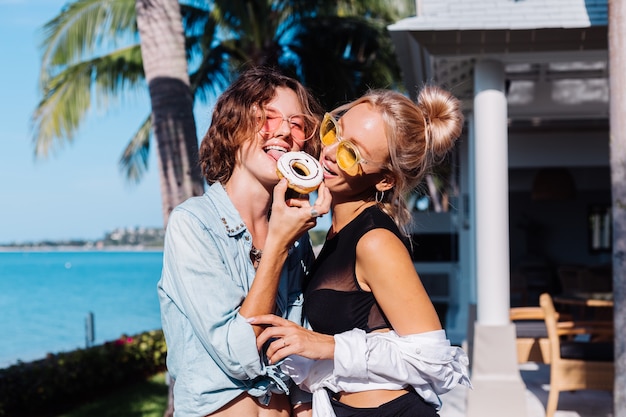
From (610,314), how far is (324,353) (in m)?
8.60

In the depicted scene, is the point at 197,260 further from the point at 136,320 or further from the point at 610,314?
the point at 136,320

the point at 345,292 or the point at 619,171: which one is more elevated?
the point at 619,171

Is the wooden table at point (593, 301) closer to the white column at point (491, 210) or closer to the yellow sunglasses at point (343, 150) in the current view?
the white column at point (491, 210)

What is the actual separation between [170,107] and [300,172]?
3.00 meters

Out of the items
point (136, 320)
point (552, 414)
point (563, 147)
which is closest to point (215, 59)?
point (563, 147)

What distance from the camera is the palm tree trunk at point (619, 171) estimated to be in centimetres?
474

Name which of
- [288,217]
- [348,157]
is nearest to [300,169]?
[288,217]

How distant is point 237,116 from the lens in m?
2.18

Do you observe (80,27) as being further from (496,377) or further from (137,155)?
(496,377)

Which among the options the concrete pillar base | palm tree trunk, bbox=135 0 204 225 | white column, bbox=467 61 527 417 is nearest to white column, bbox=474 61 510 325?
white column, bbox=467 61 527 417

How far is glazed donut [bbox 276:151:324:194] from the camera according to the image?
74.4 inches

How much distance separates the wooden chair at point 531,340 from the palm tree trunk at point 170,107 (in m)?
3.78

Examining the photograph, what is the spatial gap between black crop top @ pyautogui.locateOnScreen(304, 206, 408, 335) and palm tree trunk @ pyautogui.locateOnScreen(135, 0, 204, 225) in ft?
8.61

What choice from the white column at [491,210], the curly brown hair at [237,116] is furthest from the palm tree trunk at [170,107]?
the white column at [491,210]
